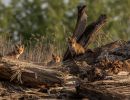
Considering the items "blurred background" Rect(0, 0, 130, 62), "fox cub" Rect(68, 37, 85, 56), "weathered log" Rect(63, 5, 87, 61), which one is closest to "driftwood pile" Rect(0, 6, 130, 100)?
"fox cub" Rect(68, 37, 85, 56)

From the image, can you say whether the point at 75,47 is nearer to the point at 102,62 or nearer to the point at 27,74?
the point at 102,62

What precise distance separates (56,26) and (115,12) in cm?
848

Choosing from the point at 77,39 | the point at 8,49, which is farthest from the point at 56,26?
the point at 77,39

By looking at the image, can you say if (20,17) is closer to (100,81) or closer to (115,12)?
(115,12)

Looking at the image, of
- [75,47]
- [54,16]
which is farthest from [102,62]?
[54,16]

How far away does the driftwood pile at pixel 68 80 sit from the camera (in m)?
9.96

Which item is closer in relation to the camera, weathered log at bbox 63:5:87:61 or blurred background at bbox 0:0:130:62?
weathered log at bbox 63:5:87:61

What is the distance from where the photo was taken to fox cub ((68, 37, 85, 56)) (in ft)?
39.4

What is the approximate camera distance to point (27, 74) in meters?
10.4

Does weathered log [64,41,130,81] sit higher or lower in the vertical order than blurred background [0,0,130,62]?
lower

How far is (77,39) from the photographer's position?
507 inches

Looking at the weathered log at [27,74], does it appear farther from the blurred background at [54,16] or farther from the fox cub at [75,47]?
the blurred background at [54,16]

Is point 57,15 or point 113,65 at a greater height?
point 57,15

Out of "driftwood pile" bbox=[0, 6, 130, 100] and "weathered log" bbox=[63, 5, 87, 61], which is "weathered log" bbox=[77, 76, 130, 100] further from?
"weathered log" bbox=[63, 5, 87, 61]
